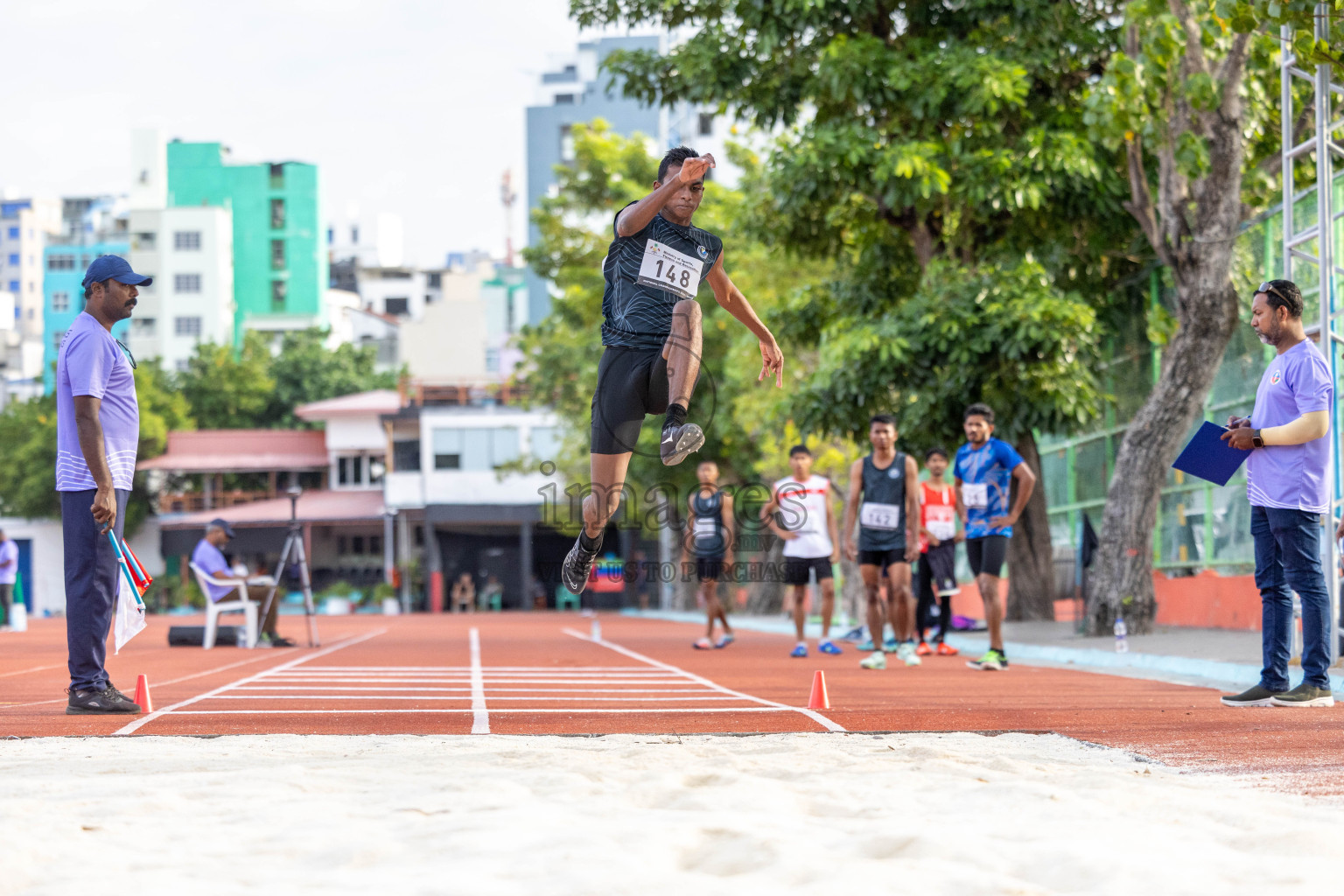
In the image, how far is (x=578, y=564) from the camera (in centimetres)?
726

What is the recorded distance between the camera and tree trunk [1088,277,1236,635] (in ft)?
46.3

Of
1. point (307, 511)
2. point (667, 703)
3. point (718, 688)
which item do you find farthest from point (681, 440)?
point (307, 511)

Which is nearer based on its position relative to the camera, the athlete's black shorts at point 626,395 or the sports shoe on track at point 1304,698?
the athlete's black shorts at point 626,395

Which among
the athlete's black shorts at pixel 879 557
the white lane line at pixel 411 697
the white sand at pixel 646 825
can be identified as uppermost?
the athlete's black shorts at pixel 879 557

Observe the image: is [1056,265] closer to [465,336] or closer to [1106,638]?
[1106,638]

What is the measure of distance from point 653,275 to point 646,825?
10.1 feet

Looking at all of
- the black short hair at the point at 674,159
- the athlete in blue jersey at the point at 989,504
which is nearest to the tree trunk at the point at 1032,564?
the athlete in blue jersey at the point at 989,504

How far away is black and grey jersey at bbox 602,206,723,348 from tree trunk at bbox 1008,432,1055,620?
12273mm

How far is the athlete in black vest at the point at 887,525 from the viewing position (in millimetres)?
12234

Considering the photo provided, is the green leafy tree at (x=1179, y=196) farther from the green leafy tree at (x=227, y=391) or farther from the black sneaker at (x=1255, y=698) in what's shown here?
the green leafy tree at (x=227, y=391)

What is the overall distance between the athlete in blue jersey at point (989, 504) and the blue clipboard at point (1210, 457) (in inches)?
105

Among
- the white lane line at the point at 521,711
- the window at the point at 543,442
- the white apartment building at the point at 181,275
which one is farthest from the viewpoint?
the white apartment building at the point at 181,275

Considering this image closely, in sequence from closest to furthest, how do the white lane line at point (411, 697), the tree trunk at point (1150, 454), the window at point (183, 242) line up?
the white lane line at point (411, 697)
the tree trunk at point (1150, 454)
the window at point (183, 242)

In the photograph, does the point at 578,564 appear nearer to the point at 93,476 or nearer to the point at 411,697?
the point at 411,697
